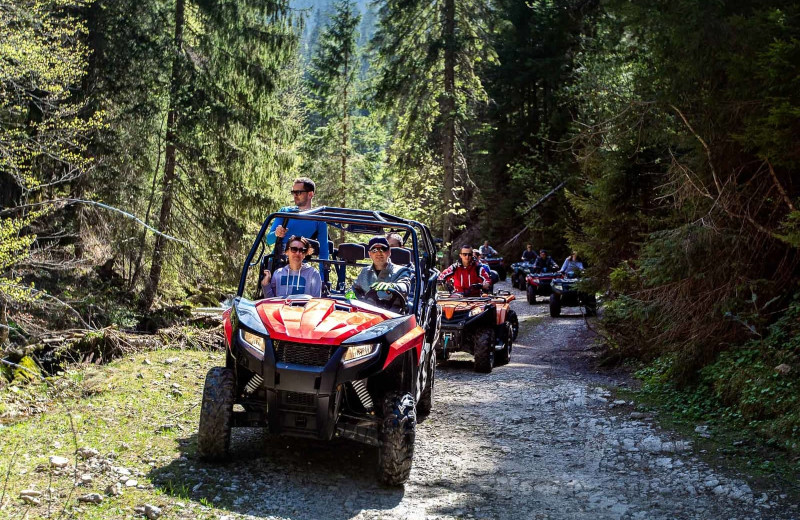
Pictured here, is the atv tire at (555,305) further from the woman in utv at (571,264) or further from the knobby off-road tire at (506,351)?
the knobby off-road tire at (506,351)

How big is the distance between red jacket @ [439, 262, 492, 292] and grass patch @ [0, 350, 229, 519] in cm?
557

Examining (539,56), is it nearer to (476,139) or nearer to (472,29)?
(476,139)

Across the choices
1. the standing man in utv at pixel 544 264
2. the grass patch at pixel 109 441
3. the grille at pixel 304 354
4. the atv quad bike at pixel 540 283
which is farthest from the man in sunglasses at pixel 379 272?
the standing man in utv at pixel 544 264

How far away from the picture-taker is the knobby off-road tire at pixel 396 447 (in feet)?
18.8

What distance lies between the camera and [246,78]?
58.7 ft

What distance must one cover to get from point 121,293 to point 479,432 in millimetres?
11701

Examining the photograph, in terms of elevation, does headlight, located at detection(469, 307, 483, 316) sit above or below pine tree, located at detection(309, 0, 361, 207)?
below

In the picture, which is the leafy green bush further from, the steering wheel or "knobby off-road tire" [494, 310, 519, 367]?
"knobby off-road tire" [494, 310, 519, 367]

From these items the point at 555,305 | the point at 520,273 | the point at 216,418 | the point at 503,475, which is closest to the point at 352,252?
the point at 216,418

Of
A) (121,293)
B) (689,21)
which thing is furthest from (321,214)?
(121,293)

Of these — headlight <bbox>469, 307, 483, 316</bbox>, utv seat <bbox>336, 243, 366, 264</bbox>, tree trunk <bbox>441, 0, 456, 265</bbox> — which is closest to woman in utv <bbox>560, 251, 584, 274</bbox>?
tree trunk <bbox>441, 0, 456, 265</bbox>

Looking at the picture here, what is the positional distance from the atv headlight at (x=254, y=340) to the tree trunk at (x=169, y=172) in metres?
11.8

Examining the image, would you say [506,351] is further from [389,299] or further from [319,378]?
[319,378]

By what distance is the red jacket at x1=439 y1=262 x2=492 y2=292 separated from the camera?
14.1 m
